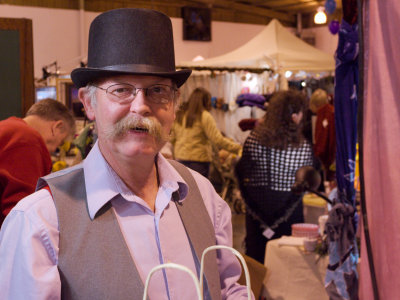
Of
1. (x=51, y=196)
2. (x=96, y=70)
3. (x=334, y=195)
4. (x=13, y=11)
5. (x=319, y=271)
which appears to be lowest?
(x=319, y=271)

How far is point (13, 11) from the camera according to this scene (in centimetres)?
912

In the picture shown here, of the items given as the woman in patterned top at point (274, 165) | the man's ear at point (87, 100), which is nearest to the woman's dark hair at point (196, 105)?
the woman in patterned top at point (274, 165)

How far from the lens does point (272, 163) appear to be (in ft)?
12.5

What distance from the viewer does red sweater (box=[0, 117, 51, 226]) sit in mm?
2248

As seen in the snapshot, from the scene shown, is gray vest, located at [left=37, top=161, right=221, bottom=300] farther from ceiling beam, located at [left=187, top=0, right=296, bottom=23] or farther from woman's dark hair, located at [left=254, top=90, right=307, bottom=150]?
ceiling beam, located at [left=187, top=0, right=296, bottom=23]

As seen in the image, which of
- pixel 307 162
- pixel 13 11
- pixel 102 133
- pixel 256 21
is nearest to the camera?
pixel 102 133

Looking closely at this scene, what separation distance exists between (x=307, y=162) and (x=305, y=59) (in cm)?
350

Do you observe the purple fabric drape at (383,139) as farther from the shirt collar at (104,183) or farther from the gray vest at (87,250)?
the gray vest at (87,250)

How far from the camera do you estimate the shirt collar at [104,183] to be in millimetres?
1269

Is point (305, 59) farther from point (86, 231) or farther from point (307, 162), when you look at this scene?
point (86, 231)

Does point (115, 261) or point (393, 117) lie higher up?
point (393, 117)

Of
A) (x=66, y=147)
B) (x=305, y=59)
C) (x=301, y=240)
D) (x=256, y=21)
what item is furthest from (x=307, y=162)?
(x=256, y=21)

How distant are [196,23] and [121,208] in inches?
419

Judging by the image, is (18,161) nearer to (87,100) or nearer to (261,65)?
(87,100)
